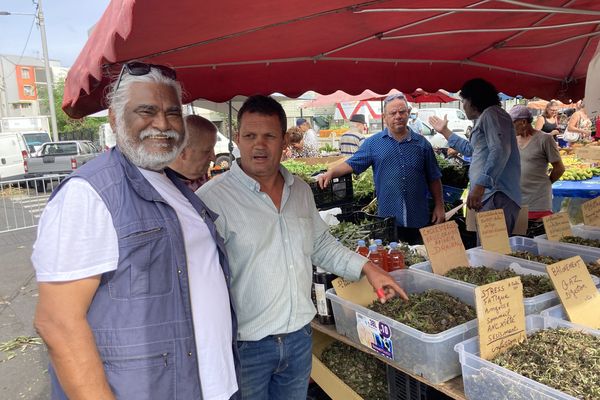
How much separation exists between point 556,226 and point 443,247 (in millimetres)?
949

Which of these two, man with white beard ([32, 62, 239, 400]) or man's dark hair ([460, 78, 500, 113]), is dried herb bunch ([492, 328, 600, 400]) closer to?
man with white beard ([32, 62, 239, 400])

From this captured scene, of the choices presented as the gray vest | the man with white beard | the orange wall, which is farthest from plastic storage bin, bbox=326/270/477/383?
the orange wall

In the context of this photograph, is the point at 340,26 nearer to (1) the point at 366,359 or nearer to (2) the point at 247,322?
(2) the point at 247,322

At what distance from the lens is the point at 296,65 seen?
3090 millimetres

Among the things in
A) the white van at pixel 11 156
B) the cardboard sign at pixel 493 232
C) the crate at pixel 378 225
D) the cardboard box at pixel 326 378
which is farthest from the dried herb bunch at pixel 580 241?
the white van at pixel 11 156

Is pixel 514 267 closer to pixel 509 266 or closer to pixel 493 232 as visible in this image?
pixel 509 266

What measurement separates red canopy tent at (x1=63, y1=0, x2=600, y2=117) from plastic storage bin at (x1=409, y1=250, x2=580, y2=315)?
1.25 m

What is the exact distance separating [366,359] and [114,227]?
1.71 m

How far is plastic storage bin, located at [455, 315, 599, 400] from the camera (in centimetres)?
131

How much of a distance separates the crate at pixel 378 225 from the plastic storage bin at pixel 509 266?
716mm

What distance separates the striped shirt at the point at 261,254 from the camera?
5.88 feet

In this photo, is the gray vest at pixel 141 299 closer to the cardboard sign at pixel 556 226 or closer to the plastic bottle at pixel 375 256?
the plastic bottle at pixel 375 256

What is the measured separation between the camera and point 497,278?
82.3 inches

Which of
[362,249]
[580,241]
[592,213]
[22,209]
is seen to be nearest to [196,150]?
[362,249]
